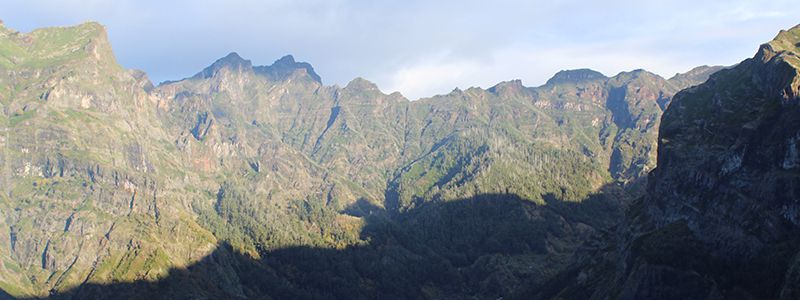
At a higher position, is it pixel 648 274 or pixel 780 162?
pixel 780 162

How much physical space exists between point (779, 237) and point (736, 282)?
47.6 ft

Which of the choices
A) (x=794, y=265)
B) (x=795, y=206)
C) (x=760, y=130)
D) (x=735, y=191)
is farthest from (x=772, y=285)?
(x=760, y=130)

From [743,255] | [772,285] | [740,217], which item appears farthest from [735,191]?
[772,285]

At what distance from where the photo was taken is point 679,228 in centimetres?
19050

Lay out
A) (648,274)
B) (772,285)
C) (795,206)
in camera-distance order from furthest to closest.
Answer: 1. (648,274)
2. (795,206)
3. (772,285)

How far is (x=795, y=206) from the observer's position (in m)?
145

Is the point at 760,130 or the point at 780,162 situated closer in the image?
the point at 780,162

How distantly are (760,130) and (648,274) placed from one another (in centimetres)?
5269

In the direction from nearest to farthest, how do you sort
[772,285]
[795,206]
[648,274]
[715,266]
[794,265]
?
[794,265]
[772,285]
[795,206]
[715,266]
[648,274]

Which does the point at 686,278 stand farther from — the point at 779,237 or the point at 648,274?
the point at 779,237

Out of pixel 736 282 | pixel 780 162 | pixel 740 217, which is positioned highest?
pixel 780 162

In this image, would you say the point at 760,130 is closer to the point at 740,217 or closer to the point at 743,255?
the point at 740,217

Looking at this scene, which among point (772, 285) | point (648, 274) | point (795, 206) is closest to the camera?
point (772, 285)

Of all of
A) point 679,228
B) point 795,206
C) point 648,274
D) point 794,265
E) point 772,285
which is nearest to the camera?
point 794,265
